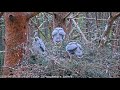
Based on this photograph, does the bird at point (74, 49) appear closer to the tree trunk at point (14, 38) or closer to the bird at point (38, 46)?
the bird at point (38, 46)

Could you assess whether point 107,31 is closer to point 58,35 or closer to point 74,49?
point 74,49

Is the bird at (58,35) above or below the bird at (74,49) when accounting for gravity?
above

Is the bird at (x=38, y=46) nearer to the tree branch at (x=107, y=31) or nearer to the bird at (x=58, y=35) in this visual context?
the bird at (x=58, y=35)

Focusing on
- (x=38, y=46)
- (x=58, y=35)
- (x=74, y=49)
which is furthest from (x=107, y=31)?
(x=38, y=46)

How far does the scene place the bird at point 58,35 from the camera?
9.21 ft

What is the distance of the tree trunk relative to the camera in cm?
288

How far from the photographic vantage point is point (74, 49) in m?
2.80

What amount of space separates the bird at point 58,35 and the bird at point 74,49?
0.13 m

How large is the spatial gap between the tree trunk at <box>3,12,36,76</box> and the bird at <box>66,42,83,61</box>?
576 millimetres

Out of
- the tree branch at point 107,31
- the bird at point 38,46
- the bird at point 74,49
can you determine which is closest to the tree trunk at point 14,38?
the bird at point 38,46

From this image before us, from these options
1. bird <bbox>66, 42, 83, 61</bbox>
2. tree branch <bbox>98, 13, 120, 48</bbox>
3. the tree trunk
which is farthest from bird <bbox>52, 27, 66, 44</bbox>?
tree branch <bbox>98, 13, 120, 48</bbox>

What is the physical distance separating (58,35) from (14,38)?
2.11 feet

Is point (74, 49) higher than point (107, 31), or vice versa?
point (107, 31)

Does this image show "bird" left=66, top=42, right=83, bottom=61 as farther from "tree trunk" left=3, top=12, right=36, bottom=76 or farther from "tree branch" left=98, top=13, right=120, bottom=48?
Result: "tree trunk" left=3, top=12, right=36, bottom=76
